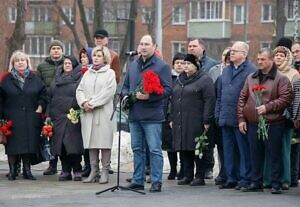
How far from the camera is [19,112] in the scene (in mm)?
13633

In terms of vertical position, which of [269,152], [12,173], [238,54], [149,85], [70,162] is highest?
[238,54]

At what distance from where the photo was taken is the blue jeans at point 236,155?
40.6 feet

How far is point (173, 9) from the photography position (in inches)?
2552

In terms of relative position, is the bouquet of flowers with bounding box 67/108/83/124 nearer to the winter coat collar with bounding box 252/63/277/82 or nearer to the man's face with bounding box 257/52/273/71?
the winter coat collar with bounding box 252/63/277/82

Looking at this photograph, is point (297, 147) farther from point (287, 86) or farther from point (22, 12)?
point (22, 12)

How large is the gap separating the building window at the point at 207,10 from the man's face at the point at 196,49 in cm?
5863

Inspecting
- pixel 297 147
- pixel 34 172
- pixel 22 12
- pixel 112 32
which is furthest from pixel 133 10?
pixel 112 32

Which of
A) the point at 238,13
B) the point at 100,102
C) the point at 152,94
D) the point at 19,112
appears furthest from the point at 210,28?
the point at 152,94

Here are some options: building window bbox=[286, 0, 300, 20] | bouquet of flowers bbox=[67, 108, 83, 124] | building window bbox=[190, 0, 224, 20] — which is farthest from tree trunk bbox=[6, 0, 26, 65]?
building window bbox=[190, 0, 224, 20]

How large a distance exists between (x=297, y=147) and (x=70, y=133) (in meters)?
3.56

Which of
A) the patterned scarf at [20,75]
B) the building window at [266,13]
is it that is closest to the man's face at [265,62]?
the patterned scarf at [20,75]

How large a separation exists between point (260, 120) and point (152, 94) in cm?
156

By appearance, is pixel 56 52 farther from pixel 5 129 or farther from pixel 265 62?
pixel 265 62

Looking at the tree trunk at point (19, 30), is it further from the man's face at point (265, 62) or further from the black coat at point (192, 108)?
the man's face at point (265, 62)
